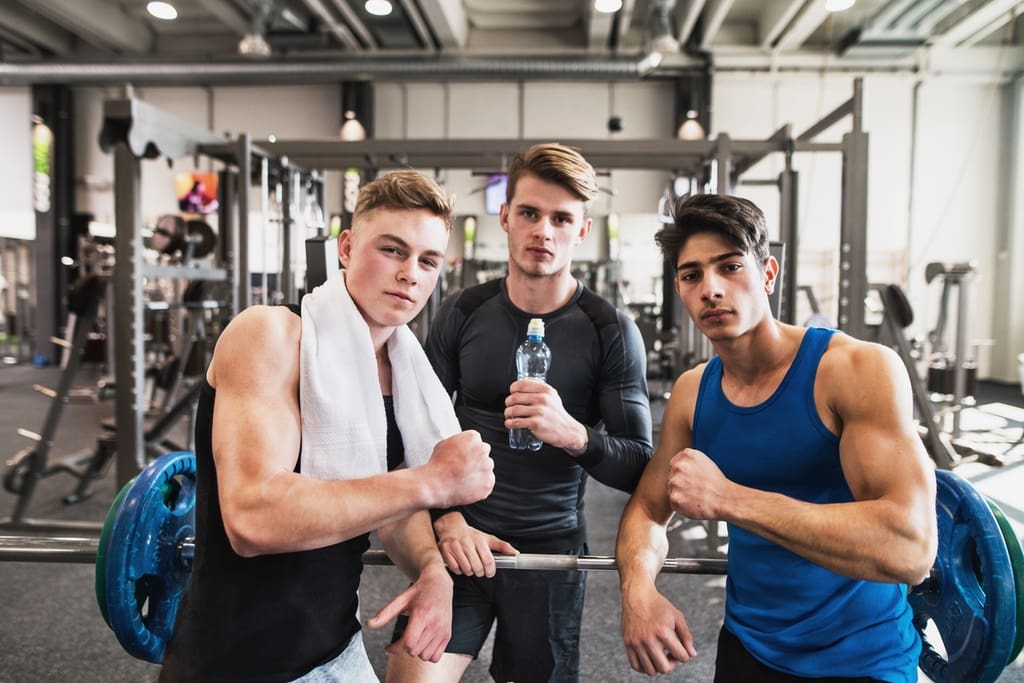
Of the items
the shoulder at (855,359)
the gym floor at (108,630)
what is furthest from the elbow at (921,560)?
the gym floor at (108,630)

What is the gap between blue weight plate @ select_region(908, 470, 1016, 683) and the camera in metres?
1.11

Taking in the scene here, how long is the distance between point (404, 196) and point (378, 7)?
283 inches

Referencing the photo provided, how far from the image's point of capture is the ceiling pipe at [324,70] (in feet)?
25.2

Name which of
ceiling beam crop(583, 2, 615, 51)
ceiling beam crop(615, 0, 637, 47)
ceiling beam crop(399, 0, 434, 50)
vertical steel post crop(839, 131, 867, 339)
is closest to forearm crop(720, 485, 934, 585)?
vertical steel post crop(839, 131, 867, 339)

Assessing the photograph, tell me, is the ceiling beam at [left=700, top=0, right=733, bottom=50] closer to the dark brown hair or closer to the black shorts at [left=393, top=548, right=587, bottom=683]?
the dark brown hair

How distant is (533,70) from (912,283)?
229 inches

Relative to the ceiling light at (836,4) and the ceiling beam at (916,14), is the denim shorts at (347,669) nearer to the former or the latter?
the ceiling light at (836,4)

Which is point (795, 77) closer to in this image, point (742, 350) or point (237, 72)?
point (237, 72)

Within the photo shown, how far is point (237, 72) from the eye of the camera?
26.2ft

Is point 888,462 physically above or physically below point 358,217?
below

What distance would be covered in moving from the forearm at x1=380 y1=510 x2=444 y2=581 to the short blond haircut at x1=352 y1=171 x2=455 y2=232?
0.57 meters

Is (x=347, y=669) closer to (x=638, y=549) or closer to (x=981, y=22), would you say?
(x=638, y=549)

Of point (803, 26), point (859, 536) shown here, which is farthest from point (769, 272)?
point (803, 26)

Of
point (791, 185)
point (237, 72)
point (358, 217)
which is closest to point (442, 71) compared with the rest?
point (237, 72)
